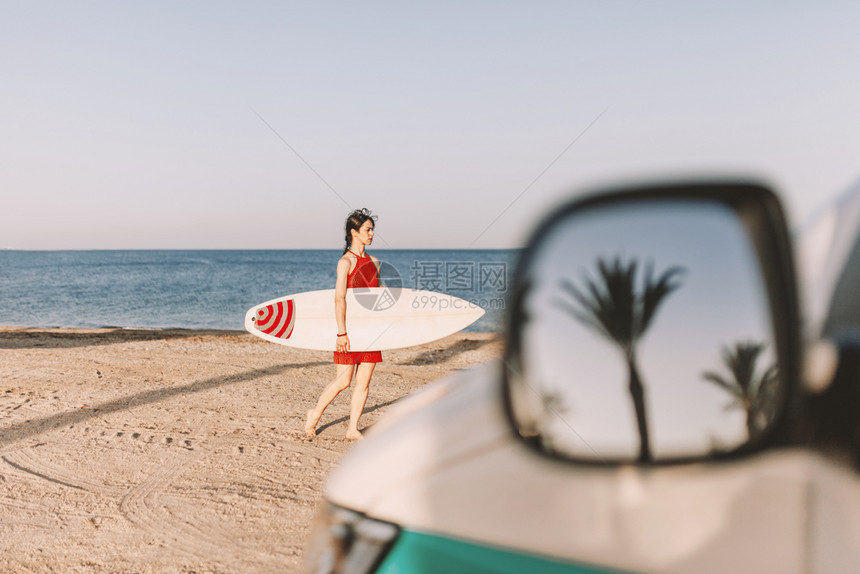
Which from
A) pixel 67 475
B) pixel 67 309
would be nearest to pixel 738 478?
pixel 67 475

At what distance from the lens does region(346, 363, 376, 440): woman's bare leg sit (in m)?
5.62

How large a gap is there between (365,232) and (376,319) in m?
3.37

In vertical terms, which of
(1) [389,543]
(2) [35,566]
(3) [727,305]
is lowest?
(2) [35,566]

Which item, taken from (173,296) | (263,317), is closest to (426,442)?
(263,317)

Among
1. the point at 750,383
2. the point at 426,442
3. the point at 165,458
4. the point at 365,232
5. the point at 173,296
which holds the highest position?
the point at 173,296

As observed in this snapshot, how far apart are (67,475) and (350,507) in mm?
4773

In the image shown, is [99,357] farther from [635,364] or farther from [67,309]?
[67,309]

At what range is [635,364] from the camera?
95 cm

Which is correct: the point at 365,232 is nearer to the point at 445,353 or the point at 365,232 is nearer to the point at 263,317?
the point at 263,317

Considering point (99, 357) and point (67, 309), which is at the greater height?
point (67, 309)

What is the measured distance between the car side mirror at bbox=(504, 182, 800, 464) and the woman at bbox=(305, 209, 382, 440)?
4510 mm

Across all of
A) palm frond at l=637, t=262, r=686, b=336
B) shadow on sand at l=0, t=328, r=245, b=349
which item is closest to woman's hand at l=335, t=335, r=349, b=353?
palm frond at l=637, t=262, r=686, b=336

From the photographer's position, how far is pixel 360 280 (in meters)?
5.80

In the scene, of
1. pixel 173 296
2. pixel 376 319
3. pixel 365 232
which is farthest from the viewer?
pixel 173 296
